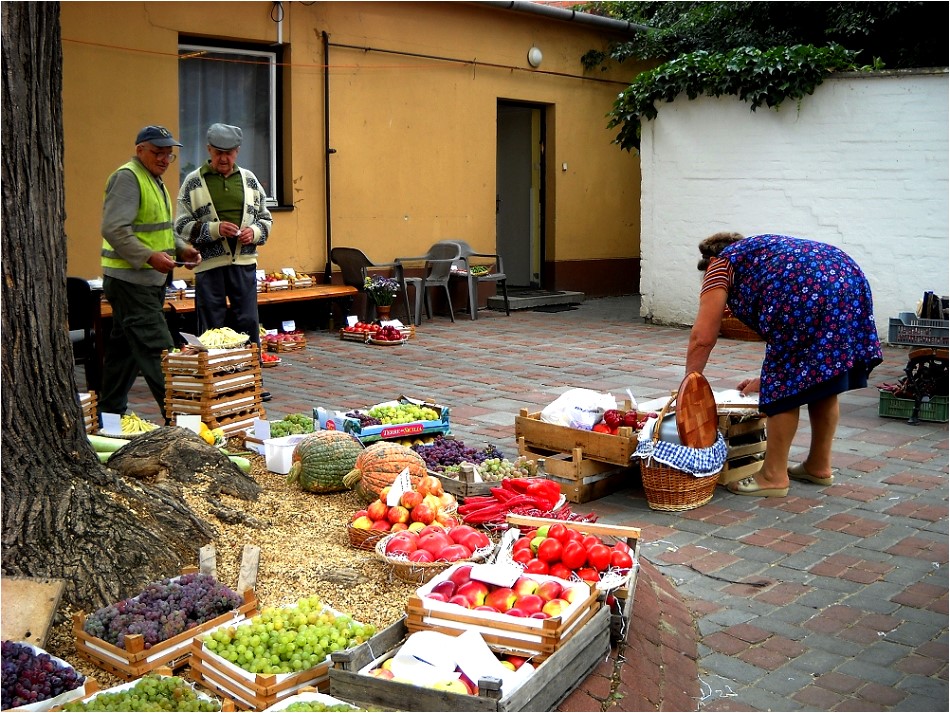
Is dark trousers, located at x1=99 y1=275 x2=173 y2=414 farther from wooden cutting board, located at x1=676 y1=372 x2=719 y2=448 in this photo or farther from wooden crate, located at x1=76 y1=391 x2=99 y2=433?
wooden cutting board, located at x1=676 y1=372 x2=719 y2=448

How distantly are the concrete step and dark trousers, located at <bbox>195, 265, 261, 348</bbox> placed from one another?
7485mm

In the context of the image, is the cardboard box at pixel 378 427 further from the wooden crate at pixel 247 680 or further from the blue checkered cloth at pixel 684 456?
the wooden crate at pixel 247 680

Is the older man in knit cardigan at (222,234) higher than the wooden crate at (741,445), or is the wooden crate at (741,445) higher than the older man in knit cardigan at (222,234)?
the older man in knit cardigan at (222,234)

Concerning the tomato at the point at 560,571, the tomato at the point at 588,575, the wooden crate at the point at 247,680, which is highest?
the tomato at the point at 560,571

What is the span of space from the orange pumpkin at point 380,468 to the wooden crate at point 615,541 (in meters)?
0.92

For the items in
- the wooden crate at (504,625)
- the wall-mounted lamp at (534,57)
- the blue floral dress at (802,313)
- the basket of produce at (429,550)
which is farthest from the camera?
the wall-mounted lamp at (534,57)

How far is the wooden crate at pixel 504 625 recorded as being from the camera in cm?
374

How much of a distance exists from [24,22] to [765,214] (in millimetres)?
11000

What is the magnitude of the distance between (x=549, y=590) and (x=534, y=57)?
536 inches

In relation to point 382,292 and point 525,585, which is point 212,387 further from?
point 382,292

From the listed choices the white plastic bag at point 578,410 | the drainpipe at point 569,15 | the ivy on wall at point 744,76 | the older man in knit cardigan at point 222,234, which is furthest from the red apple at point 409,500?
the drainpipe at point 569,15

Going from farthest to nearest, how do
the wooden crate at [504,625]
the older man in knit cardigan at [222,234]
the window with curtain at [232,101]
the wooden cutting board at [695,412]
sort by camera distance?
the window with curtain at [232,101], the older man in knit cardigan at [222,234], the wooden cutting board at [695,412], the wooden crate at [504,625]

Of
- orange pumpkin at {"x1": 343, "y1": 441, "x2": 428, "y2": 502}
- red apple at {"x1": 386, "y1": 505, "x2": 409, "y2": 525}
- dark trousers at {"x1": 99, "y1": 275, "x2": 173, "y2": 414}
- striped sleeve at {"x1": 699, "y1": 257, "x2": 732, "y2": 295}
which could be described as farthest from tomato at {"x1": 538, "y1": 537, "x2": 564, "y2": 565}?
dark trousers at {"x1": 99, "y1": 275, "x2": 173, "y2": 414}

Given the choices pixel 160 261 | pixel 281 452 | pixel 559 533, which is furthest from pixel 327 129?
pixel 559 533
